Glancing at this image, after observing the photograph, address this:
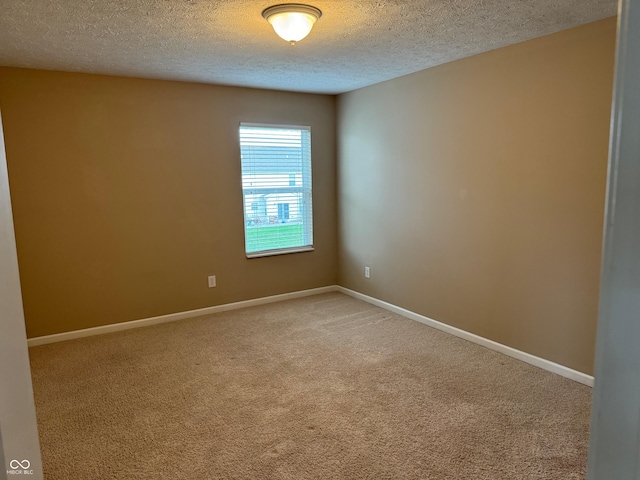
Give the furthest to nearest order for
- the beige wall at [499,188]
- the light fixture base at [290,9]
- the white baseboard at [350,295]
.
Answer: the white baseboard at [350,295] → the beige wall at [499,188] → the light fixture base at [290,9]

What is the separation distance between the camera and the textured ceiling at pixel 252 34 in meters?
2.25

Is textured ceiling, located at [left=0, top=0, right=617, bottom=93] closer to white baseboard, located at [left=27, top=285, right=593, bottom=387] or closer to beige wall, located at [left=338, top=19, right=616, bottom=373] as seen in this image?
beige wall, located at [left=338, top=19, right=616, bottom=373]

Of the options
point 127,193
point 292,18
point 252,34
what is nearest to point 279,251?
point 127,193

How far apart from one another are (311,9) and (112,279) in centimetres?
290

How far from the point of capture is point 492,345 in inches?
134

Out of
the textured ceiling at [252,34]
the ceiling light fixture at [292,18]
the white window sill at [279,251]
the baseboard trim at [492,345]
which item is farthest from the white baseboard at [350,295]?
the ceiling light fixture at [292,18]

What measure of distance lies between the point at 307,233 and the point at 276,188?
2.10 feet

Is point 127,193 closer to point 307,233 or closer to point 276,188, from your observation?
point 276,188

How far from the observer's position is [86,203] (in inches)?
147

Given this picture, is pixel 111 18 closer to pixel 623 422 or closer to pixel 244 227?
pixel 244 227

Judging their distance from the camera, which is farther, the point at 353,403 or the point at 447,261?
the point at 447,261

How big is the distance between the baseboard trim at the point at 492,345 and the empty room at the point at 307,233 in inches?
0.6

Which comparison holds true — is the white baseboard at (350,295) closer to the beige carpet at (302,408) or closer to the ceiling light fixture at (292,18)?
the beige carpet at (302,408)

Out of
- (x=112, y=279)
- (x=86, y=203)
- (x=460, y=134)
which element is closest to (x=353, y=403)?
(x=460, y=134)
